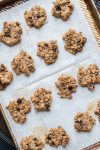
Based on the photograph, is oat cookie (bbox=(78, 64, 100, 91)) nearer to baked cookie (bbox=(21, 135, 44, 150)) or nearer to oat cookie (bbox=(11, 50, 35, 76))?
oat cookie (bbox=(11, 50, 35, 76))

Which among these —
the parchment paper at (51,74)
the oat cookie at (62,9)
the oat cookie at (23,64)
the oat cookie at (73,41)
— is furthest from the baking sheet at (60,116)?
the oat cookie at (62,9)

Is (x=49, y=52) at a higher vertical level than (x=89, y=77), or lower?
higher

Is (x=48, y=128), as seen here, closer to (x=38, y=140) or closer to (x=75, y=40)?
(x=38, y=140)

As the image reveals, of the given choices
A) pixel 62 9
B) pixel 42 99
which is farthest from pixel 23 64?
pixel 62 9

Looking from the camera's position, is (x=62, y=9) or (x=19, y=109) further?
(x=62, y=9)

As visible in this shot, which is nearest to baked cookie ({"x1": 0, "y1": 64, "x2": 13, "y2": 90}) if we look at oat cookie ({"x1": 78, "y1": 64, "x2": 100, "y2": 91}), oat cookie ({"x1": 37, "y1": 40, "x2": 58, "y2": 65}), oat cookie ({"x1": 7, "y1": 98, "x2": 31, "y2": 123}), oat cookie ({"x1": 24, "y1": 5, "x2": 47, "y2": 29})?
oat cookie ({"x1": 7, "y1": 98, "x2": 31, "y2": 123})

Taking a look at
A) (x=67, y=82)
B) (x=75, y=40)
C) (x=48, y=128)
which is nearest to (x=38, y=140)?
(x=48, y=128)

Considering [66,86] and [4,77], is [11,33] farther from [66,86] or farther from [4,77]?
[66,86]
